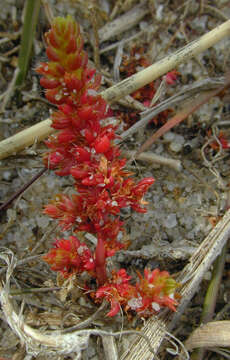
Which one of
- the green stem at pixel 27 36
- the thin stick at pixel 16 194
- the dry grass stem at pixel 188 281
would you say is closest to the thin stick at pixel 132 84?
the thin stick at pixel 16 194

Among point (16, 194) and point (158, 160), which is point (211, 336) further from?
point (16, 194)

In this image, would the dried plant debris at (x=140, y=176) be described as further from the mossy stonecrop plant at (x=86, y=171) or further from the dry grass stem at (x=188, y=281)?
the mossy stonecrop plant at (x=86, y=171)

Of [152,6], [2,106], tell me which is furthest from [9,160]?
[152,6]

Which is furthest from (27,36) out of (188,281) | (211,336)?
(211,336)

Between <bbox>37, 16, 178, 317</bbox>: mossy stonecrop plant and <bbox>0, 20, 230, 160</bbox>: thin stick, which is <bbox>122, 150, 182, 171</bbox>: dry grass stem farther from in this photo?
<bbox>37, 16, 178, 317</bbox>: mossy stonecrop plant

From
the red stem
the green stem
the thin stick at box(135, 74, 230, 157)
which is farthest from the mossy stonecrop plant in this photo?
the green stem

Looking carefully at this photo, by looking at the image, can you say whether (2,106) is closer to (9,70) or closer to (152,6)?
(9,70)
